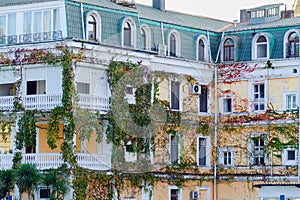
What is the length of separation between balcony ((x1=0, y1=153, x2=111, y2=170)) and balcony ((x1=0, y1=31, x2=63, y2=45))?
4.77 metres

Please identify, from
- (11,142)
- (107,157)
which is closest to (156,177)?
(107,157)

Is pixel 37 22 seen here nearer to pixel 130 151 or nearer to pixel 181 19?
pixel 130 151

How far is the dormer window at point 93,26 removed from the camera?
5194 cm

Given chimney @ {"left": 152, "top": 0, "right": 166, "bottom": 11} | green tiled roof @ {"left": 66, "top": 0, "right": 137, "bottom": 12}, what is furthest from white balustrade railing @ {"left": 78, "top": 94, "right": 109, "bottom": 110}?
chimney @ {"left": 152, "top": 0, "right": 166, "bottom": 11}

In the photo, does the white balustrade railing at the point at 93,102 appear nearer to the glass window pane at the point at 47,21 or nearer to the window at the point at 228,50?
the glass window pane at the point at 47,21

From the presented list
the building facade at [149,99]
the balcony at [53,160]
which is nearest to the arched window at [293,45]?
the building facade at [149,99]

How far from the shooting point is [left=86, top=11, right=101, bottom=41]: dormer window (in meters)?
51.9

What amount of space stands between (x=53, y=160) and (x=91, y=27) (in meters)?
5.91

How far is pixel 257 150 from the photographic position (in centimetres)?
5709

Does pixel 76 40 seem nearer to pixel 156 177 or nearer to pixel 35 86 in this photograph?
pixel 35 86

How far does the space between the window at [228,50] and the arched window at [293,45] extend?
3267 millimetres

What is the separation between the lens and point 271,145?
56.4 meters

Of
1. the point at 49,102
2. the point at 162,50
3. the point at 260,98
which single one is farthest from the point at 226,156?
the point at 49,102

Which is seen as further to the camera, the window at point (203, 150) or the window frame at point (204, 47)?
the window frame at point (204, 47)
